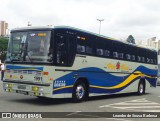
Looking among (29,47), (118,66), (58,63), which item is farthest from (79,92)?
(118,66)

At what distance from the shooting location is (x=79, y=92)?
1530cm

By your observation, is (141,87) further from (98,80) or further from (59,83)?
(59,83)

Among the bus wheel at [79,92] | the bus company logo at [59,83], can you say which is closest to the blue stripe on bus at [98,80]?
the bus company logo at [59,83]

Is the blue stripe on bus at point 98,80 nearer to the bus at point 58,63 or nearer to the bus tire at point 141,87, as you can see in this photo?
the bus at point 58,63

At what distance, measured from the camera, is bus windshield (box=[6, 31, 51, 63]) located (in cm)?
1359

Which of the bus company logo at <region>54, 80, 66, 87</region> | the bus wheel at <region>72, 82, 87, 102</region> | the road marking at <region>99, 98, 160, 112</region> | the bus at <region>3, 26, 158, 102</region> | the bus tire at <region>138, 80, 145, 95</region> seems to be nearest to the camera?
the bus at <region>3, 26, 158, 102</region>

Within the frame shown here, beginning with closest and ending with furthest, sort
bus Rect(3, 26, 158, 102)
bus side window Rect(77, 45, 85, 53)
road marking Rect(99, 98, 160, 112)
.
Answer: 1. bus Rect(3, 26, 158, 102)
2. road marking Rect(99, 98, 160, 112)
3. bus side window Rect(77, 45, 85, 53)

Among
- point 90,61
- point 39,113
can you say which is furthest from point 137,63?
point 39,113

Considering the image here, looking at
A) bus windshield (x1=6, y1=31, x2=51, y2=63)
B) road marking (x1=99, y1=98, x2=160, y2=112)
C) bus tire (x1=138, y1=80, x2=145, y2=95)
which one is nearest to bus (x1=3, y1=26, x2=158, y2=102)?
bus windshield (x1=6, y1=31, x2=51, y2=63)

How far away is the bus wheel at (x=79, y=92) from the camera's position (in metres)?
15.0

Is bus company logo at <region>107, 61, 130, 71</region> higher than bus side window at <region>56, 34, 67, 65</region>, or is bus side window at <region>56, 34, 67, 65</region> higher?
bus side window at <region>56, 34, 67, 65</region>

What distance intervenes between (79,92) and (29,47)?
3040mm

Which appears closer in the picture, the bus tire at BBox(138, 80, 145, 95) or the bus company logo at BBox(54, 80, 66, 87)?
the bus company logo at BBox(54, 80, 66, 87)

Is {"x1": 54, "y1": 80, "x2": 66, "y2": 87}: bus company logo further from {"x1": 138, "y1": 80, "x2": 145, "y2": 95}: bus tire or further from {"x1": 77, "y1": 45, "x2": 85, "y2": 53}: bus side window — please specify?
{"x1": 138, "y1": 80, "x2": 145, "y2": 95}: bus tire
